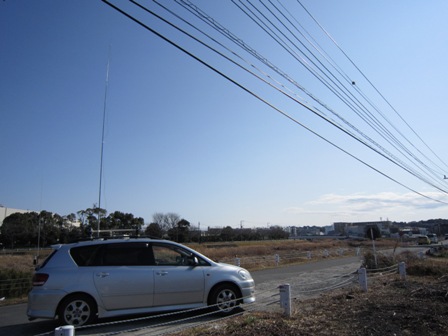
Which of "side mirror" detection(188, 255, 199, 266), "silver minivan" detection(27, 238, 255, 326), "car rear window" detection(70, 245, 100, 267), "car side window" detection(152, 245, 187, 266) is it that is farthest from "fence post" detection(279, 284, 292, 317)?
"car rear window" detection(70, 245, 100, 267)

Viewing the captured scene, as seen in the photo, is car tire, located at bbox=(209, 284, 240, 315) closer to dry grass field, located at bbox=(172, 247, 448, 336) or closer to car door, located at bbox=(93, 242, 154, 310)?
dry grass field, located at bbox=(172, 247, 448, 336)

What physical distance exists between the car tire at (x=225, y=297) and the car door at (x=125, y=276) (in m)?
1.43

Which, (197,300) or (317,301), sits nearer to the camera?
(197,300)

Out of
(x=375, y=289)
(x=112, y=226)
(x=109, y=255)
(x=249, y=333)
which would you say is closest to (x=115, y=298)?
(x=109, y=255)

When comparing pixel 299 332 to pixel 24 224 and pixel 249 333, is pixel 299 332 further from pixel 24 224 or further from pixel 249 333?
pixel 24 224

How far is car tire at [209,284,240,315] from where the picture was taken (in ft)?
27.5

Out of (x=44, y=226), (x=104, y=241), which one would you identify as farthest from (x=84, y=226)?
(x=104, y=241)

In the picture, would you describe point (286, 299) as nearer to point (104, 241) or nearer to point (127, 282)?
point (127, 282)

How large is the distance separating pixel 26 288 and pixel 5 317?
18.8 feet

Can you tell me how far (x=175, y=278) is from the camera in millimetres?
8234

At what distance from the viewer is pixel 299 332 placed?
6.34 m

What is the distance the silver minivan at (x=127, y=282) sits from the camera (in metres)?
7.48

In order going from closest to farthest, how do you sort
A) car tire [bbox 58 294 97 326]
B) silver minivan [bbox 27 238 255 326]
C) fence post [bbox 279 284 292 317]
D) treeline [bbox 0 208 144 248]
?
car tire [bbox 58 294 97 326]
silver minivan [bbox 27 238 255 326]
fence post [bbox 279 284 292 317]
treeline [bbox 0 208 144 248]

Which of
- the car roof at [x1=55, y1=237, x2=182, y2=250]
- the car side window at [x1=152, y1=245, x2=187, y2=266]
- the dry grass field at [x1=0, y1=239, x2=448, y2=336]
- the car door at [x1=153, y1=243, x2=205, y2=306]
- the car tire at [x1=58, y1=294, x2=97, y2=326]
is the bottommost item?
the dry grass field at [x1=0, y1=239, x2=448, y2=336]
